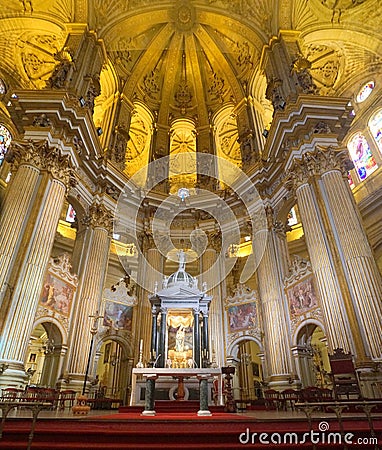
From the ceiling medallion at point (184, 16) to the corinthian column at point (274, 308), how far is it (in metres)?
14.6

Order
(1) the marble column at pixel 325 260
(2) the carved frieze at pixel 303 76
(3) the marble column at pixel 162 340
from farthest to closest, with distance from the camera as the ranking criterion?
(2) the carved frieze at pixel 303 76
(3) the marble column at pixel 162 340
(1) the marble column at pixel 325 260

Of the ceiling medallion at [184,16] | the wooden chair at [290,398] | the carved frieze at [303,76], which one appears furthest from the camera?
the ceiling medallion at [184,16]

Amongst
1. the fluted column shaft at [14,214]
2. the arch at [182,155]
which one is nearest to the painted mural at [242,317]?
the arch at [182,155]

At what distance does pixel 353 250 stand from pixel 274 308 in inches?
183

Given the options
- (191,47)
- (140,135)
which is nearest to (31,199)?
(140,135)

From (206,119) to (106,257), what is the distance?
13633 mm

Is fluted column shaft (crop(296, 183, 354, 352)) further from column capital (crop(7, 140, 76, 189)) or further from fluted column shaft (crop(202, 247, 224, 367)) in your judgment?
column capital (crop(7, 140, 76, 189))

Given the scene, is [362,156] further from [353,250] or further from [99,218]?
[99,218]

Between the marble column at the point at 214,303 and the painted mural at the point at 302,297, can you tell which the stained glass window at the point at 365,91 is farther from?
the painted mural at the point at 302,297

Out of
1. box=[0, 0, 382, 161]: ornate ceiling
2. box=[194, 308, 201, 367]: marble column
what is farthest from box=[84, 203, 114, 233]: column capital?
box=[0, 0, 382, 161]: ornate ceiling

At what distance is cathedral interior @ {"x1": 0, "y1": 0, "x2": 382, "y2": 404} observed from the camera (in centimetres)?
1074

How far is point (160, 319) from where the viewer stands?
43.5 feet

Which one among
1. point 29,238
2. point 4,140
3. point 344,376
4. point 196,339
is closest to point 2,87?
point 4,140

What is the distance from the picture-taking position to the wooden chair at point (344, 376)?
8.16m
